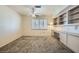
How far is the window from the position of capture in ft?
37.8

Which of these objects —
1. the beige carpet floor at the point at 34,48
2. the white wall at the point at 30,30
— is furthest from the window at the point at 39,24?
the beige carpet floor at the point at 34,48

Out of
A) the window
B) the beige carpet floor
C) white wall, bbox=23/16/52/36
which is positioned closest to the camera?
the beige carpet floor

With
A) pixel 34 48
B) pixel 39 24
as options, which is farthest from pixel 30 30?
pixel 34 48

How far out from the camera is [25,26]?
11500 mm

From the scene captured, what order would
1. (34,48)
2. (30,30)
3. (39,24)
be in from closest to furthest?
(34,48), (30,30), (39,24)

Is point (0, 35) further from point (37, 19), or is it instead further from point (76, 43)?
point (37, 19)

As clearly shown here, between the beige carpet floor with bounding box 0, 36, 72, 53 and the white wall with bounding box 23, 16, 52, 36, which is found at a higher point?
the white wall with bounding box 23, 16, 52, 36

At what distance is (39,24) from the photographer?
11812 mm

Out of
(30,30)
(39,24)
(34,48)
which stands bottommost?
(34,48)

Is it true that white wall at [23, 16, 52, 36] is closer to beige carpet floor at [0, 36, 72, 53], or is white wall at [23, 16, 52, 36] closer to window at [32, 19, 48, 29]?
window at [32, 19, 48, 29]

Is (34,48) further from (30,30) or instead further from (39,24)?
(39,24)

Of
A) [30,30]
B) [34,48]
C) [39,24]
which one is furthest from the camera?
[39,24]

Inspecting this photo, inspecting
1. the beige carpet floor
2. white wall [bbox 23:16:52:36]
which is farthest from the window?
the beige carpet floor
